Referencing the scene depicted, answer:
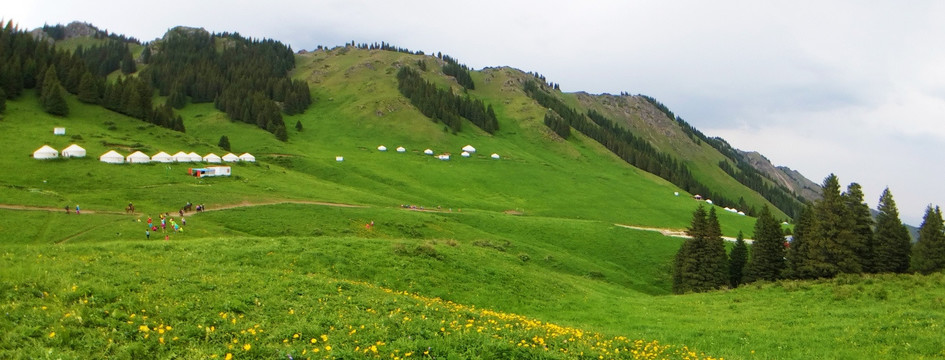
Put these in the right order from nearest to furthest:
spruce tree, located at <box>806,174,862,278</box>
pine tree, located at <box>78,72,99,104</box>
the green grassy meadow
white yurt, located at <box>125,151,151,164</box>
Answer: the green grassy meadow
spruce tree, located at <box>806,174,862,278</box>
white yurt, located at <box>125,151,151,164</box>
pine tree, located at <box>78,72,99,104</box>

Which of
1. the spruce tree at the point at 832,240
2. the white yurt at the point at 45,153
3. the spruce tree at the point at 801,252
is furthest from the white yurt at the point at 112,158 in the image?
the spruce tree at the point at 832,240

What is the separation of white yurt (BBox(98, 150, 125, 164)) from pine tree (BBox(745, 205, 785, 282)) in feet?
323

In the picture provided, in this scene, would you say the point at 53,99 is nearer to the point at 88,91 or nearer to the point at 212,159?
the point at 88,91

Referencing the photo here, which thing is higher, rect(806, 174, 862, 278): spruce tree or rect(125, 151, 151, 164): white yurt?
rect(806, 174, 862, 278): spruce tree

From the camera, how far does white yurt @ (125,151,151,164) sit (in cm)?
8119

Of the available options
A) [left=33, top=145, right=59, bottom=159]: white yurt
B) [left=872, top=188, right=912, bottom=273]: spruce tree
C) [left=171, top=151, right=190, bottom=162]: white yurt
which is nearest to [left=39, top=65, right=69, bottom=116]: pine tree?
[left=33, top=145, right=59, bottom=159]: white yurt

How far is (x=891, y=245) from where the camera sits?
51.7 metres

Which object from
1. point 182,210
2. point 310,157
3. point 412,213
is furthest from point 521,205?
point 182,210

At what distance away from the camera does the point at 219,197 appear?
206ft

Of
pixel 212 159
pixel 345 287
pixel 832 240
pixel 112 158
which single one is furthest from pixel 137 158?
pixel 832 240

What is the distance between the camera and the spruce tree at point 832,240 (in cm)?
4819

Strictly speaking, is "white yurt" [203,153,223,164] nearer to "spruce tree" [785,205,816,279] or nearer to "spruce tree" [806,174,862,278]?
"spruce tree" [785,205,816,279]

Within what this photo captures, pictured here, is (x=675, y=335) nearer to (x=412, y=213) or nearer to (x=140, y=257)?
(x=140, y=257)

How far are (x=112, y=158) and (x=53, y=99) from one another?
44.9m
